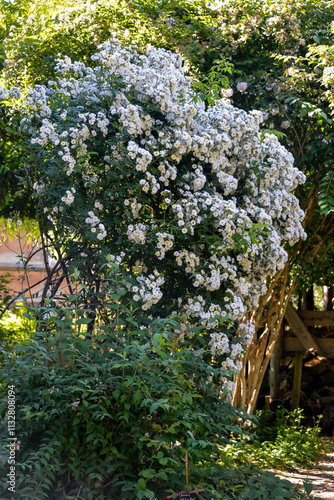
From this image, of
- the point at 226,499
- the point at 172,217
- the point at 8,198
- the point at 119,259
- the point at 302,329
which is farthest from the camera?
the point at 302,329

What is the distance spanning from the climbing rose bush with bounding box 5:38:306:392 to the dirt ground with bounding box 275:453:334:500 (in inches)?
52.2

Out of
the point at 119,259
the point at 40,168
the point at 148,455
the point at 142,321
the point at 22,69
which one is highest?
the point at 22,69

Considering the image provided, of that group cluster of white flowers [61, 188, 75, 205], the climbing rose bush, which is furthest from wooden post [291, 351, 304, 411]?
cluster of white flowers [61, 188, 75, 205]

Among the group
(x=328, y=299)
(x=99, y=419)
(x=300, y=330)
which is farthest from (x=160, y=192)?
(x=328, y=299)

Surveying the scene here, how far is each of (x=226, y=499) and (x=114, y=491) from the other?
0.50 metres

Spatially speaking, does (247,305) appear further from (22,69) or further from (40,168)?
(22,69)

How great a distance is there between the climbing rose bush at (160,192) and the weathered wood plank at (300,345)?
11.7ft

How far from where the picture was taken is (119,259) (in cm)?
285

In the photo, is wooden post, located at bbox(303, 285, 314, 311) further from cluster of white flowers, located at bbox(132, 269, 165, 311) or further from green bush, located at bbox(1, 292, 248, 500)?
green bush, located at bbox(1, 292, 248, 500)

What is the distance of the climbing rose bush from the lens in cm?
292

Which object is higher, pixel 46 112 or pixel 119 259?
pixel 46 112

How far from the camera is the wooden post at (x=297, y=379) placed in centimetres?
618

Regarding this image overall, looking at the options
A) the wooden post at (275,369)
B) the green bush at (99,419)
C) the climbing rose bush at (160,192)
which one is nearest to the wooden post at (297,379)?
the wooden post at (275,369)

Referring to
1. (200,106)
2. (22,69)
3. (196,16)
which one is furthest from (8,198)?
(196,16)
